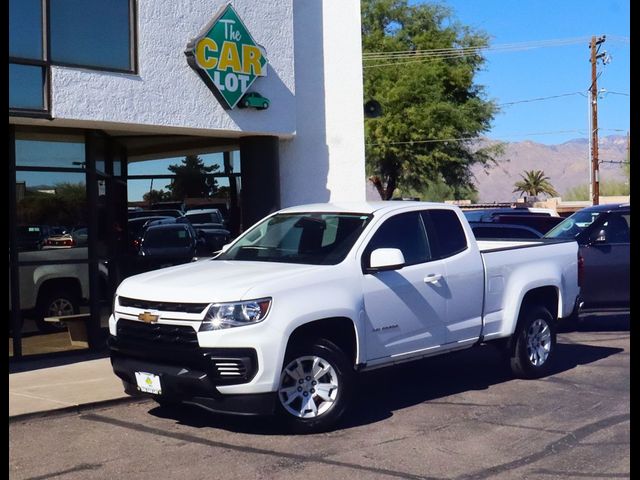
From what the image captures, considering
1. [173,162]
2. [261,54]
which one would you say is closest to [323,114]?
[261,54]

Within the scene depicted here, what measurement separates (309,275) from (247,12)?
20.9 feet

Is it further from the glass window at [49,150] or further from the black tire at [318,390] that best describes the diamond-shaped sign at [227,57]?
the black tire at [318,390]

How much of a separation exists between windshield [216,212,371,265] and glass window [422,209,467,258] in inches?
29.5

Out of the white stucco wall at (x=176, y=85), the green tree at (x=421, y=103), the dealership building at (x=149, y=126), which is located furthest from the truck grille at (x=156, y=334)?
the green tree at (x=421, y=103)

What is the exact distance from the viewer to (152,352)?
22.1ft

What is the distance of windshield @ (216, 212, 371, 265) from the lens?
24.2 feet

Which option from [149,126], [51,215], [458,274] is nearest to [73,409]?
[51,215]

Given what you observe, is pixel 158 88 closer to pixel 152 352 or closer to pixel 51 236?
pixel 51 236

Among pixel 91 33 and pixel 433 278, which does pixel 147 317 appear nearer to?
pixel 433 278

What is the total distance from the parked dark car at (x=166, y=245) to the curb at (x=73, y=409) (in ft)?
17.1

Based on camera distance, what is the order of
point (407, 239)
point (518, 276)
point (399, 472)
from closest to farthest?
1. point (399, 472)
2. point (407, 239)
3. point (518, 276)

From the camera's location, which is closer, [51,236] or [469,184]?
[51,236]

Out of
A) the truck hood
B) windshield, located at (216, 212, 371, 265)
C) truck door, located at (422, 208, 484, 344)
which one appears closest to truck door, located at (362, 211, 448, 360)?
truck door, located at (422, 208, 484, 344)

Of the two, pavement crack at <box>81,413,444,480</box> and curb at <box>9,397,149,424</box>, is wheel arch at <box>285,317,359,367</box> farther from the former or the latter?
curb at <box>9,397,149,424</box>
